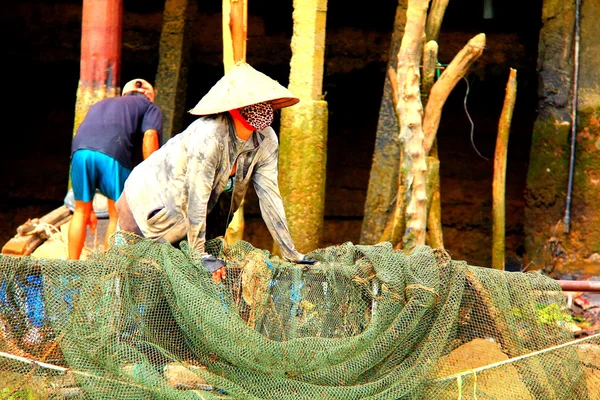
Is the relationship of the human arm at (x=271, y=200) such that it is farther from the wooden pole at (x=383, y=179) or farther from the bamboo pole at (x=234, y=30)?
the wooden pole at (x=383, y=179)

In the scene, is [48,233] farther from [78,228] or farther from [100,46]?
[100,46]

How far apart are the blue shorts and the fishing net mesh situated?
8.69 feet

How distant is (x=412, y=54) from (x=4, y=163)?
756 cm

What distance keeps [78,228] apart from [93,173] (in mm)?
464

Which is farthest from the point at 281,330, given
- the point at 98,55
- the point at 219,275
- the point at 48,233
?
the point at 98,55

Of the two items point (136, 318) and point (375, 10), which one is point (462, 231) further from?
point (136, 318)

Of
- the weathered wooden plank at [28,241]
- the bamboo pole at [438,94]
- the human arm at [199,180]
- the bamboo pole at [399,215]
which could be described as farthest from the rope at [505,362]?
the weathered wooden plank at [28,241]

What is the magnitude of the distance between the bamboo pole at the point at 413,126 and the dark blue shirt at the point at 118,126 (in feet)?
6.60

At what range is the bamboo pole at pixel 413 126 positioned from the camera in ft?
28.0

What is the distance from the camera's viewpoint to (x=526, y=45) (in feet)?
40.0

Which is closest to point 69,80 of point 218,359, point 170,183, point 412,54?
point 412,54

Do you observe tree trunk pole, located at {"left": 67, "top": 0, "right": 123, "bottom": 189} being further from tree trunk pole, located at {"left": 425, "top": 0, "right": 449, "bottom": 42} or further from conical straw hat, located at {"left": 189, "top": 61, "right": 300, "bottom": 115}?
conical straw hat, located at {"left": 189, "top": 61, "right": 300, "bottom": 115}

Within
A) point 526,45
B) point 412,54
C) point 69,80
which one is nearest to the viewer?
point 412,54

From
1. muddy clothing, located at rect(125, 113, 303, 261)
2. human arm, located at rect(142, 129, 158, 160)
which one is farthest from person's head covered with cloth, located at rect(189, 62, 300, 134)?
human arm, located at rect(142, 129, 158, 160)
